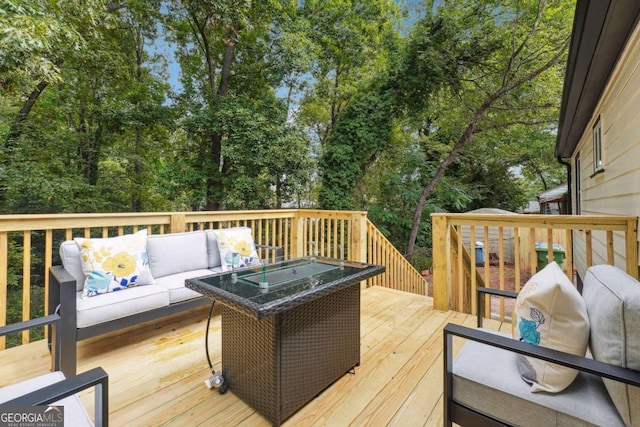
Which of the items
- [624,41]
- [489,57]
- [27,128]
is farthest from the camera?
[489,57]

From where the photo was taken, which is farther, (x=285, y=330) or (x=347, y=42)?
(x=347, y=42)

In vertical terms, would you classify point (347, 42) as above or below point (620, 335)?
above

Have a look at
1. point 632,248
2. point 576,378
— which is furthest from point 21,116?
point 632,248

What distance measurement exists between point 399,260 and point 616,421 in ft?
14.6

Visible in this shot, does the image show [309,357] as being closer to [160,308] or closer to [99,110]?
[160,308]

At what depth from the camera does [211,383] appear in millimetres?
1912

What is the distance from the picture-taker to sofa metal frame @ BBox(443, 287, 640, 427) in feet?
3.18

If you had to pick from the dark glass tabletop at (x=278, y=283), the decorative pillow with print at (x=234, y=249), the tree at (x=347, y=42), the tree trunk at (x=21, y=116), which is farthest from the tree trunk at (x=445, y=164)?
the tree trunk at (x=21, y=116)

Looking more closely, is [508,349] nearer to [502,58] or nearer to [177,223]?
[177,223]

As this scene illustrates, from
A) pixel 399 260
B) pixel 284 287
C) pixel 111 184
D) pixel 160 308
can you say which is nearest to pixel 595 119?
pixel 399 260

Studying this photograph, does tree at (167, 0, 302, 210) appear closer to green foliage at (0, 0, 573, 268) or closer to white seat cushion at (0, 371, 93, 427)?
green foliage at (0, 0, 573, 268)

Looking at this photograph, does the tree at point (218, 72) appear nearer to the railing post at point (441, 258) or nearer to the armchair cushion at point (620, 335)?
the railing post at point (441, 258)

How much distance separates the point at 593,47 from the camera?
2.29 m

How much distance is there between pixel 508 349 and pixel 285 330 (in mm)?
1029
